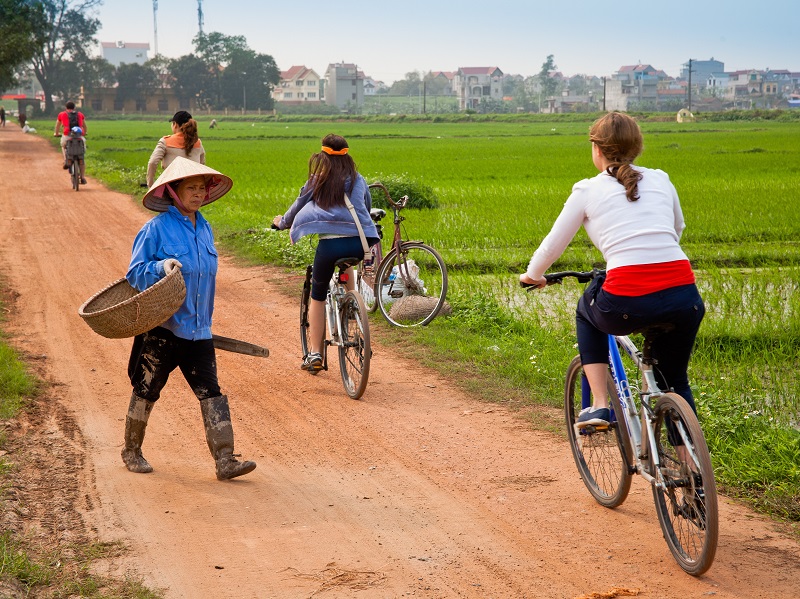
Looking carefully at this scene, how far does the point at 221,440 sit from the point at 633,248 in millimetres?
2349

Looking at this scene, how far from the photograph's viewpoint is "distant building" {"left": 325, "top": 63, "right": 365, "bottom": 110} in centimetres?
13575

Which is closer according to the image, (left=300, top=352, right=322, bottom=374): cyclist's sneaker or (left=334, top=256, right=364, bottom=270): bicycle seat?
(left=334, top=256, right=364, bottom=270): bicycle seat

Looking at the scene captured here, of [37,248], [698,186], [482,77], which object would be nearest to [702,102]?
[482,77]

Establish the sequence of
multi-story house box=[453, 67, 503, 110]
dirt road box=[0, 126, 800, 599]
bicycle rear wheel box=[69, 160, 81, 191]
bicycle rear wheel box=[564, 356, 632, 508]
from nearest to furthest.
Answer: dirt road box=[0, 126, 800, 599] < bicycle rear wheel box=[564, 356, 632, 508] < bicycle rear wheel box=[69, 160, 81, 191] < multi-story house box=[453, 67, 503, 110]

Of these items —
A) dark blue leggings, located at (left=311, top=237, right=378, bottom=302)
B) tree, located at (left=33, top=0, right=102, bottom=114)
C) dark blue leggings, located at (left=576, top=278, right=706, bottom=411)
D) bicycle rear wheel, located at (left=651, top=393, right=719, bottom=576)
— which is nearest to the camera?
bicycle rear wheel, located at (left=651, top=393, right=719, bottom=576)

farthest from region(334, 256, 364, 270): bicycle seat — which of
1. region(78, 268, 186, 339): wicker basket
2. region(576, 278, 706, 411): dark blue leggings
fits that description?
region(576, 278, 706, 411): dark blue leggings

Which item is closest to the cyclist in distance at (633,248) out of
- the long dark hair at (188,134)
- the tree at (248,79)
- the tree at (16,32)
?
the long dark hair at (188,134)

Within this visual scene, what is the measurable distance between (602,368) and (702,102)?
142135 mm

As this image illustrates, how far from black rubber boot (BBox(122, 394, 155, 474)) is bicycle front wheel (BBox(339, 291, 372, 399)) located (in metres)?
1.65

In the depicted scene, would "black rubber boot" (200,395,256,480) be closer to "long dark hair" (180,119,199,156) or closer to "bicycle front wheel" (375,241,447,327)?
"bicycle front wheel" (375,241,447,327)

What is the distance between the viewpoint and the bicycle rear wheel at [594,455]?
441cm

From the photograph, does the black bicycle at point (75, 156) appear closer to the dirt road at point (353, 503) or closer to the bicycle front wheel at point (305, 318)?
the dirt road at point (353, 503)

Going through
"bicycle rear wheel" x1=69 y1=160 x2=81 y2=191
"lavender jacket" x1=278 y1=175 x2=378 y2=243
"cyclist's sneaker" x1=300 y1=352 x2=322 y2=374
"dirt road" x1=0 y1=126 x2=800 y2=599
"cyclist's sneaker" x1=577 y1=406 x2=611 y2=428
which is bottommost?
"dirt road" x1=0 y1=126 x2=800 y2=599

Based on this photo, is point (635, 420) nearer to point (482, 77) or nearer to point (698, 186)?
point (698, 186)
